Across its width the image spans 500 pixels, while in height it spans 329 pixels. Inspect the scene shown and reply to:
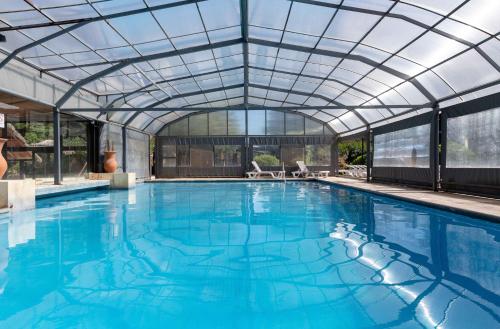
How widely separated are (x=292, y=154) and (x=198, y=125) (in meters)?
5.13

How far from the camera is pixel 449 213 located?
6.85m

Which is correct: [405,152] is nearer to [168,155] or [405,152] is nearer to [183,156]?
[183,156]

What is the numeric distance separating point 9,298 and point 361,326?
2.48 metres

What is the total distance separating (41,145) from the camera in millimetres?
12859

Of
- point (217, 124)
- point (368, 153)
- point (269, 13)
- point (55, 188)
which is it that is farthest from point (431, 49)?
point (217, 124)

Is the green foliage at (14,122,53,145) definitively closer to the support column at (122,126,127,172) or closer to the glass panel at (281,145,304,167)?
the support column at (122,126,127,172)

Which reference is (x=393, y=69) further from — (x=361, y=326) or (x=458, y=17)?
(x=361, y=326)

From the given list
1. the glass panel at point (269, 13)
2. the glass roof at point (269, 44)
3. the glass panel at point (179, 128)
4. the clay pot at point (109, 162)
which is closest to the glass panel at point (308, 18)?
the glass roof at point (269, 44)

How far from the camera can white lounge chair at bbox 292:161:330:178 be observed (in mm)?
18786

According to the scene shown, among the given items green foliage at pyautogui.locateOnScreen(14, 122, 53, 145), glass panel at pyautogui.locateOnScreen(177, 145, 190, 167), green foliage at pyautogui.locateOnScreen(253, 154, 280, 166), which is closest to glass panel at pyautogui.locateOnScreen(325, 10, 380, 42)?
Answer: green foliage at pyautogui.locateOnScreen(14, 122, 53, 145)

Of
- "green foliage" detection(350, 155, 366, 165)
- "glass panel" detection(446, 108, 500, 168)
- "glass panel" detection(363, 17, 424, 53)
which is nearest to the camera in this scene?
"glass panel" detection(363, 17, 424, 53)

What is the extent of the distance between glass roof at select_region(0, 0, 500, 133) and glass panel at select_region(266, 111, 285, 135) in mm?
5949

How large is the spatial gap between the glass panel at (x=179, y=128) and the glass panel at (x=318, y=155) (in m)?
6.46

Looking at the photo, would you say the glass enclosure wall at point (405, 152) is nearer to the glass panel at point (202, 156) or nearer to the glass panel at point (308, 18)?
the glass panel at point (308, 18)
